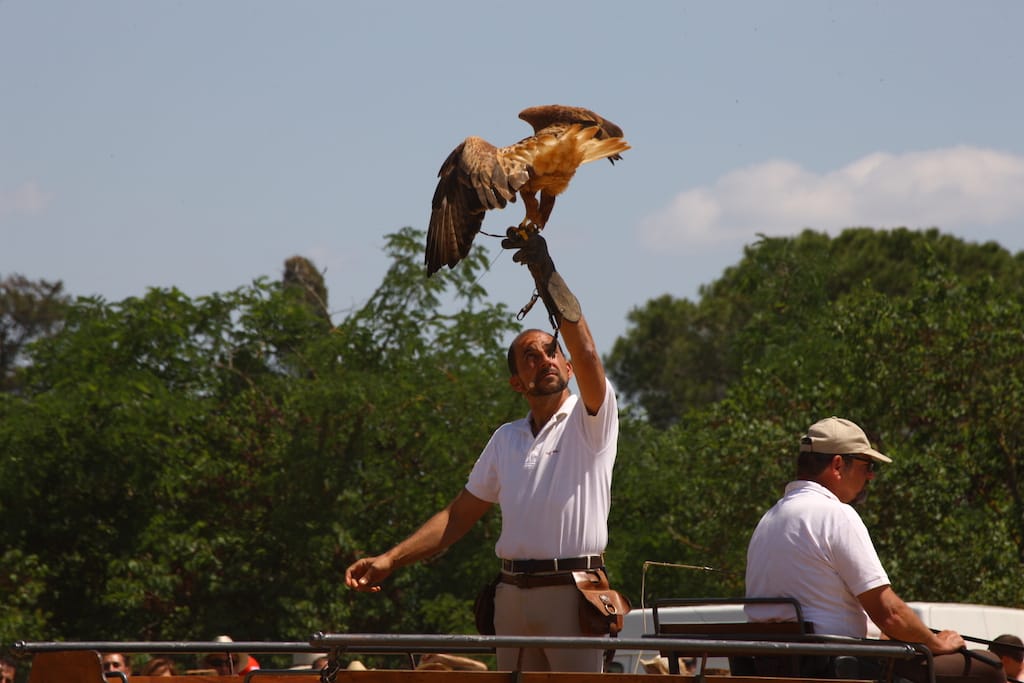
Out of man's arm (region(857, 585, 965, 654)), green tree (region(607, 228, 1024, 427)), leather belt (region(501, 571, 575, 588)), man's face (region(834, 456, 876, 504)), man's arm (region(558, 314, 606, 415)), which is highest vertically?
green tree (region(607, 228, 1024, 427))

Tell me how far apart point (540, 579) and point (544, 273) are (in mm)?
1107

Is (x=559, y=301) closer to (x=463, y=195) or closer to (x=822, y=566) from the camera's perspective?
(x=463, y=195)

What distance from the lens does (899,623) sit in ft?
15.5

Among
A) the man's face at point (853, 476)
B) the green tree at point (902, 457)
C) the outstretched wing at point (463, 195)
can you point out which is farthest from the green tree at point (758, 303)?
the outstretched wing at point (463, 195)

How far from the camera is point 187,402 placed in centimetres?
1806

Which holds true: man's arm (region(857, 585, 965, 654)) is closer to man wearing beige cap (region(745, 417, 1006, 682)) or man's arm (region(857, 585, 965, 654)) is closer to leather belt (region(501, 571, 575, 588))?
man wearing beige cap (region(745, 417, 1006, 682))

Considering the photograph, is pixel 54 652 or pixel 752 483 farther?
pixel 752 483

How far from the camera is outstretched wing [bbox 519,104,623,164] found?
502 centimetres

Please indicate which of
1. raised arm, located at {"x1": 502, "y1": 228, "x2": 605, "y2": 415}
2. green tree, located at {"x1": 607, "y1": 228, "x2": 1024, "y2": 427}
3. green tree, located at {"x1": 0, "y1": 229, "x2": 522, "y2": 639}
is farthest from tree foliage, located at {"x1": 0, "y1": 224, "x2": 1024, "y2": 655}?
raised arm, located at {"x1": 502, "y1": 228, "x2": 605, "y2": 415}

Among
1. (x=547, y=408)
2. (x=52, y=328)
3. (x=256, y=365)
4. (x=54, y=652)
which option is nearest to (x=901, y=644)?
(x=547, y=408)

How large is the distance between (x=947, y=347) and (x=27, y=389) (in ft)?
38.1

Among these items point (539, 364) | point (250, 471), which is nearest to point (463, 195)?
point (539, 364)

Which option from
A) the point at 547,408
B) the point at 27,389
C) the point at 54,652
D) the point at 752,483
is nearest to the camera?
the point at 54,652

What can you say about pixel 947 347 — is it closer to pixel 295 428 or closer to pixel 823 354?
pixel 823 354
